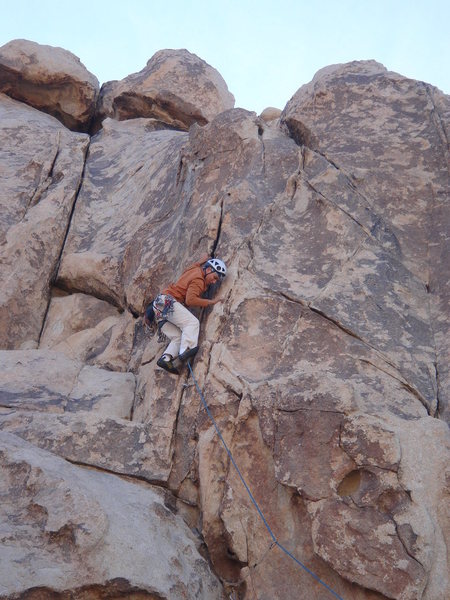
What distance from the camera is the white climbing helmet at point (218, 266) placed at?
8.88 m

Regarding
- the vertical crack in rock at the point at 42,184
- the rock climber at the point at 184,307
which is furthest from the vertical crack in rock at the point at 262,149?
the vertical crack in rock at the point at 42,184

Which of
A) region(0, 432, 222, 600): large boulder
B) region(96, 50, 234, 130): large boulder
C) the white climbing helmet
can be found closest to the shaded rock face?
region(0, 432, 222, 600): large boulder

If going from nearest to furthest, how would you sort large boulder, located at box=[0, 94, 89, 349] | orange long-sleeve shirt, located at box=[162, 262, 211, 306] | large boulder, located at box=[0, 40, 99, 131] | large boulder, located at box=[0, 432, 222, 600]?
large boulder, located at box=[0, 432, 222, 600] < orange long-sleeve shirt, located at box=[162, 262, 211, 306] < large boulder, located at box=[0, 94, 89, 349] < large boulder, located at box=[0, 40, 99, 131]

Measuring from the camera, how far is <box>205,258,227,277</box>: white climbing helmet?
8883 millimetres

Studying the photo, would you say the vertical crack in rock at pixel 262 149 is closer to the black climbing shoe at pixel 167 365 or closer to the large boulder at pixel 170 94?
the black climbing shoe at pixel 167 365

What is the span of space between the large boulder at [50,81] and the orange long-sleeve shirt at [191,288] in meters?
9.71

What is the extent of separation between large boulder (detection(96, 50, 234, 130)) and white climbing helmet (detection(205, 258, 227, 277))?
29.6ft

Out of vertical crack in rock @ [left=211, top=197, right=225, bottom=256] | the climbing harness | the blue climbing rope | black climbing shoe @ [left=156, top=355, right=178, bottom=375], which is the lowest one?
the blue climbing rope

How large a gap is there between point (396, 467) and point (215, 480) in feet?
6.50

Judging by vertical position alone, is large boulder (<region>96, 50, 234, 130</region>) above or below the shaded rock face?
above

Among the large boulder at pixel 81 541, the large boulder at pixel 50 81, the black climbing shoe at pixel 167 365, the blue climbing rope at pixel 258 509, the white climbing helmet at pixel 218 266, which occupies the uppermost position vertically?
the large boulder at pixel 50 81

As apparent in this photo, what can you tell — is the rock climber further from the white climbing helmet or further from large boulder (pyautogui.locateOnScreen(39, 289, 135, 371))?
large boulder (pyautogui.locateOnScreen(39, 289, 135, 371))

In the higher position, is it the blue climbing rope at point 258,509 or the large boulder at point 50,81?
the large boulder at point 50,81

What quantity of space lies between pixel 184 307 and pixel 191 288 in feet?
1.00
